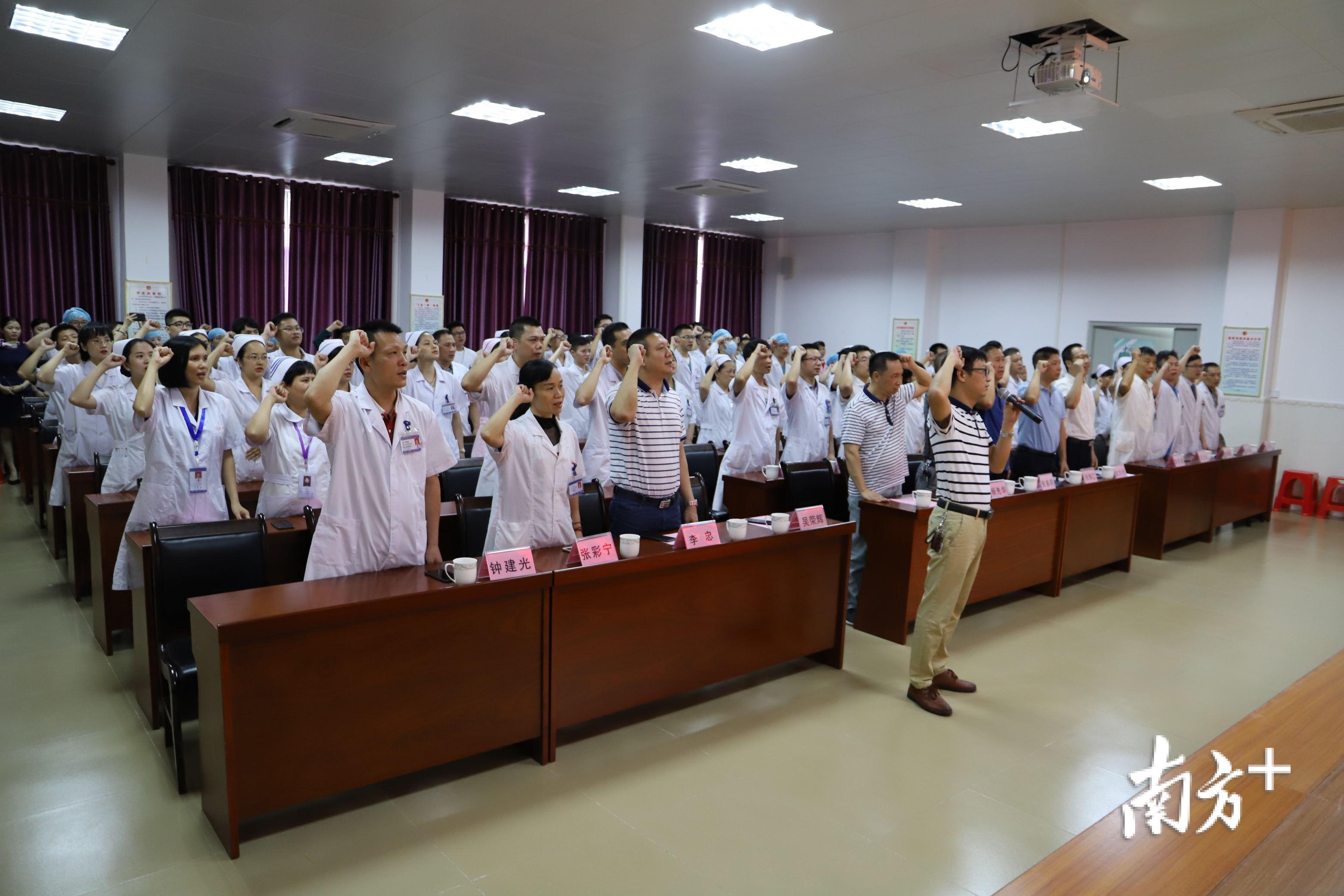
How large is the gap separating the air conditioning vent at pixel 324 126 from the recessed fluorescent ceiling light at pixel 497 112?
0.87 meters

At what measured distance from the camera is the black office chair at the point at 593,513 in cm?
393

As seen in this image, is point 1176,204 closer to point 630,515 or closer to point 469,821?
point 630,515

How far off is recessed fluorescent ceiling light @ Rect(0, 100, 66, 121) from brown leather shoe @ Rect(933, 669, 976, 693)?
302 inches

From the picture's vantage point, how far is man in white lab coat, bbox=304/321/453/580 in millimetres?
2943

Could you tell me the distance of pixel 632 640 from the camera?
329cm

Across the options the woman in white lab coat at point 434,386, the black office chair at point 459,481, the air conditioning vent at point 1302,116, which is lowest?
the black office chair at point 459,481

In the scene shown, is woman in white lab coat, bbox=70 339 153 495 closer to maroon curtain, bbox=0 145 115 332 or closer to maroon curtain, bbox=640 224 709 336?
maroon curtain, bbox=0 145 115 332

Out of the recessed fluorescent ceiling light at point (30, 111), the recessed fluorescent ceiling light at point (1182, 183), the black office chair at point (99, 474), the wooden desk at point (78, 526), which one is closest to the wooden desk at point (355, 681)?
the black office chair at point (99, 474)

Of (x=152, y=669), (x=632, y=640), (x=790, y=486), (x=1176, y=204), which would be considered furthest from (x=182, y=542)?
(x=1176, y=204)

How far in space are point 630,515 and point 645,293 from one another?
9.63m

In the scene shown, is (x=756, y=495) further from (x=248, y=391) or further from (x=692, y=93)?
(x=248, y=391)

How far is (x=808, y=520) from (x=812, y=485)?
1353 millimetres

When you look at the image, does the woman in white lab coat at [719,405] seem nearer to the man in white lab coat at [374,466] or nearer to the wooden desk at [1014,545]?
the wooden desk at [1014,545]

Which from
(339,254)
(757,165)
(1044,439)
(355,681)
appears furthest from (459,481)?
(339,254)
